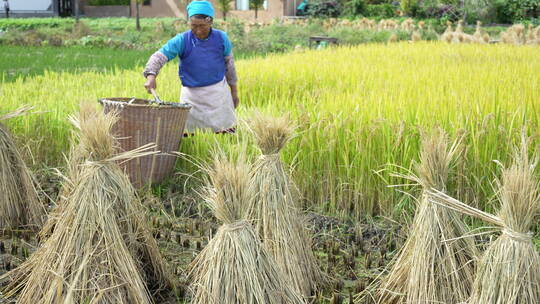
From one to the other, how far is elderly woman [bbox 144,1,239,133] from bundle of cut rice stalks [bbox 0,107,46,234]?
3.46 feet

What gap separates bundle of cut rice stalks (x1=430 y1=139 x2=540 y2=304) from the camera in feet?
6.58

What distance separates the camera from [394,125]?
3.88m

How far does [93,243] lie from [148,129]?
1.69 metres

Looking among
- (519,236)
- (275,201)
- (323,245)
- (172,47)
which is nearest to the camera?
(519,236)

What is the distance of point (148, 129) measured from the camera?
405 cm

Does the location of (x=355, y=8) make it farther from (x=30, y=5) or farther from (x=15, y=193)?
(x=15, y=193)

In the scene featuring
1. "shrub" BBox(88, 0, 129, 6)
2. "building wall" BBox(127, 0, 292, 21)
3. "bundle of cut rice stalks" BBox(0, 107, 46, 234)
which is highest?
"shrub" BBox(88, 0, 129, 6)

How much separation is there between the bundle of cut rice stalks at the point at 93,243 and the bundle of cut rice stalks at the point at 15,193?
1126mm

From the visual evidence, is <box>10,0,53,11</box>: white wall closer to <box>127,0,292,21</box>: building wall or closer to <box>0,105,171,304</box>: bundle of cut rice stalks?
<box>127,0,292,21</box>: building wall

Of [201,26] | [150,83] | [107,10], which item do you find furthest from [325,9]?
[150,83]

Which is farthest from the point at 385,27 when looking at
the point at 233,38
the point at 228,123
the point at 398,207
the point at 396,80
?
the point at 398,207

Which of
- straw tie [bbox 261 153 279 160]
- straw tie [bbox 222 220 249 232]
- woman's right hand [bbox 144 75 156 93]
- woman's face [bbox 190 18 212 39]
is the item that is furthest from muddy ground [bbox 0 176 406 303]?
woman's face [bbox 190 18 212 39]

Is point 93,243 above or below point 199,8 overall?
below

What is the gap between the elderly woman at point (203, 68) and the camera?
4.42 m
